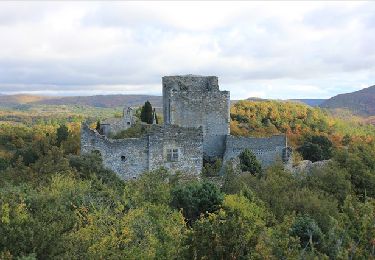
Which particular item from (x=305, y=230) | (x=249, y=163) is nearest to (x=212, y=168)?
(x=249, y=163)

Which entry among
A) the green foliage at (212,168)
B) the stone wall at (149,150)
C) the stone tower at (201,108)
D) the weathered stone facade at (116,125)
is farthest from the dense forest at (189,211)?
the weathered stone facade at (116,125)

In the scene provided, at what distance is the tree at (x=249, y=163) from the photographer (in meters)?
32.7

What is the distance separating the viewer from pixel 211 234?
45.1ft

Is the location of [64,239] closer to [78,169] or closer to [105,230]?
[105,230]

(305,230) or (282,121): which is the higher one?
(282,121)

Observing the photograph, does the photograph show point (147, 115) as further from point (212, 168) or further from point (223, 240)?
point (223, 240)

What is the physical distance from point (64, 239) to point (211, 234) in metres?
4.18

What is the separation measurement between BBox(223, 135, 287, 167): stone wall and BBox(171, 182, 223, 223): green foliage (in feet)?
32.0

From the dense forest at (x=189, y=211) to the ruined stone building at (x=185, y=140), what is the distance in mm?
1076

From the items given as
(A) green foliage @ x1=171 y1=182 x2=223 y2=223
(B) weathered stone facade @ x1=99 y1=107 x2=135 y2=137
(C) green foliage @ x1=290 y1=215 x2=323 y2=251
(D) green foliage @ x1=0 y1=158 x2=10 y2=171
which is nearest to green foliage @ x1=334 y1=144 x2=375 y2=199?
(A) green foliage @ x1=171 y1=182 x2=223 y2=223

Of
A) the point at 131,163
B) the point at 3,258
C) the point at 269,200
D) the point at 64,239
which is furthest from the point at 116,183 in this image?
the point at 3,258

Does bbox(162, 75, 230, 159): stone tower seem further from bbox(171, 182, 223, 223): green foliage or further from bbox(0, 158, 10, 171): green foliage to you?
bbox(0, 158, 10, 171): green foliage

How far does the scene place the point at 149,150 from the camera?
29.9m

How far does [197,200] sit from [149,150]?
21.0ft
